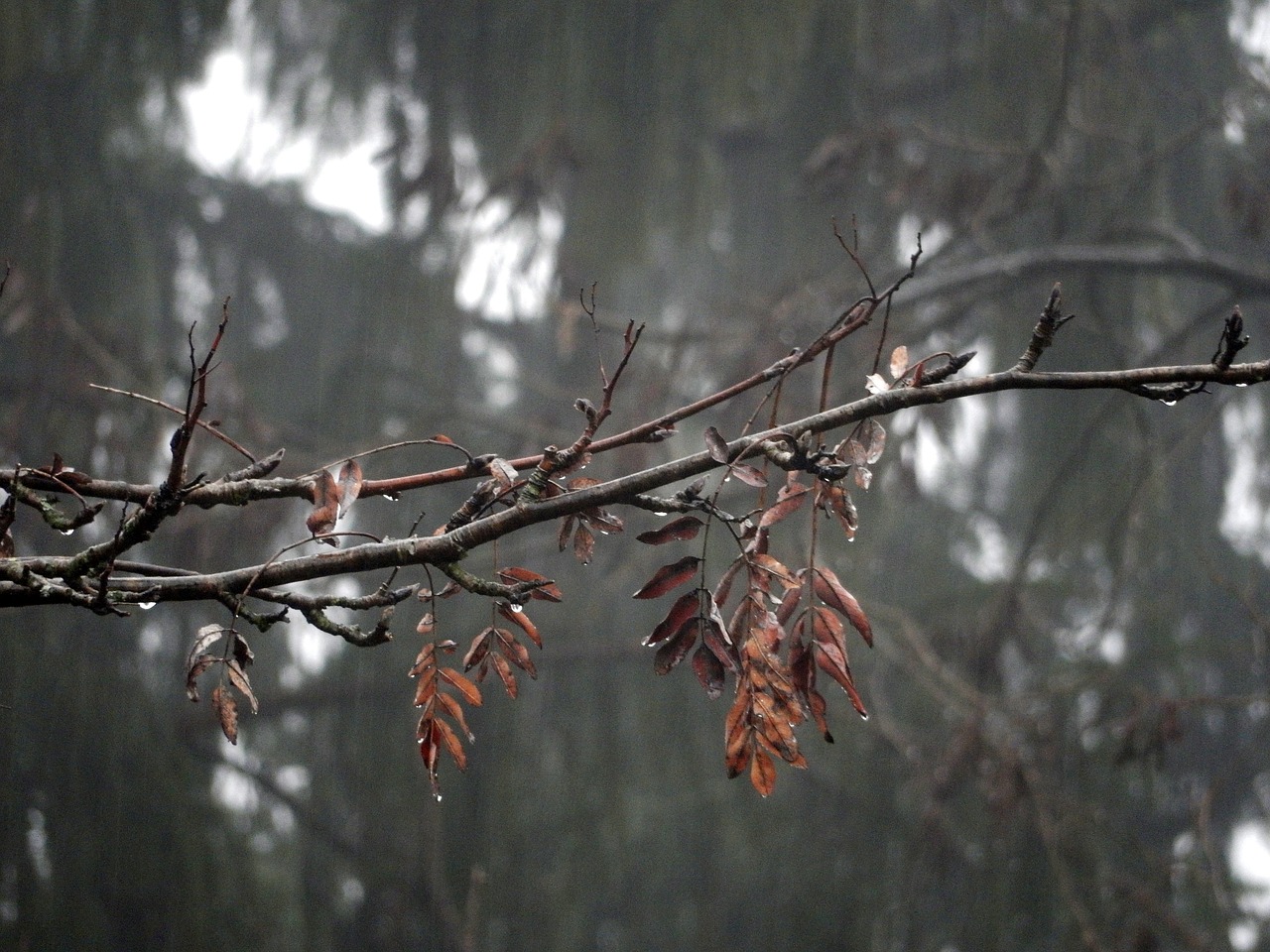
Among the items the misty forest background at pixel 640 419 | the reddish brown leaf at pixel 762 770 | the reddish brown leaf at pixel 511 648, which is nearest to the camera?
the reddish brown leaf at pixel 762 770

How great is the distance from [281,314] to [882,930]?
13.2 ft

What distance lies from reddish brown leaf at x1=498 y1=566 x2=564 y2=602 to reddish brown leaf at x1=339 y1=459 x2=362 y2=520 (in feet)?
0.52

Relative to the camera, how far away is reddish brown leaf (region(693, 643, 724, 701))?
100 cm

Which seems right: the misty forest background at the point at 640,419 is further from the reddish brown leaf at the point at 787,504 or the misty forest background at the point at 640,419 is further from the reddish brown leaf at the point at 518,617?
the reddish brown leaf at the point at 787,504

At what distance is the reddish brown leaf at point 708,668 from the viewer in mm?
1001

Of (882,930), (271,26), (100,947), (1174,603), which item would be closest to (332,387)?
(271,26)

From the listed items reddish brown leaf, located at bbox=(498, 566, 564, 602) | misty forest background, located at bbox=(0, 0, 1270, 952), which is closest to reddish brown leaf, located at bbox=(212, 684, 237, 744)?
reddish brown leaf, located at bbox=(498, 566, 564, 602)

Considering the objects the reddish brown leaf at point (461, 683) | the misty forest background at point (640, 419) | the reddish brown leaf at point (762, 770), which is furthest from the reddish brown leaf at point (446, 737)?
the misty forest background at point (640, 419)

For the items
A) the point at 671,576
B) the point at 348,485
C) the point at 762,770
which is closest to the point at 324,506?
the point at 348,485

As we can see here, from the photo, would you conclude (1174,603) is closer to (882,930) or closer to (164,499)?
(882,930)

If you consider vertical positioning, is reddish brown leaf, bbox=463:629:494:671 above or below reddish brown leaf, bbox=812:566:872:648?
above

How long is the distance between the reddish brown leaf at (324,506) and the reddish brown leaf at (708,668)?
35 cm

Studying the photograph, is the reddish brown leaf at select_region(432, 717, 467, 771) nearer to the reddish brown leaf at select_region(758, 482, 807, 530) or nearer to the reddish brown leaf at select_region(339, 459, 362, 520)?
the reddish brown leaf at select_region(339, 459, 362, 520)

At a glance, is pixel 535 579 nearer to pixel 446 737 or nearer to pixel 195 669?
pixel 446 737
